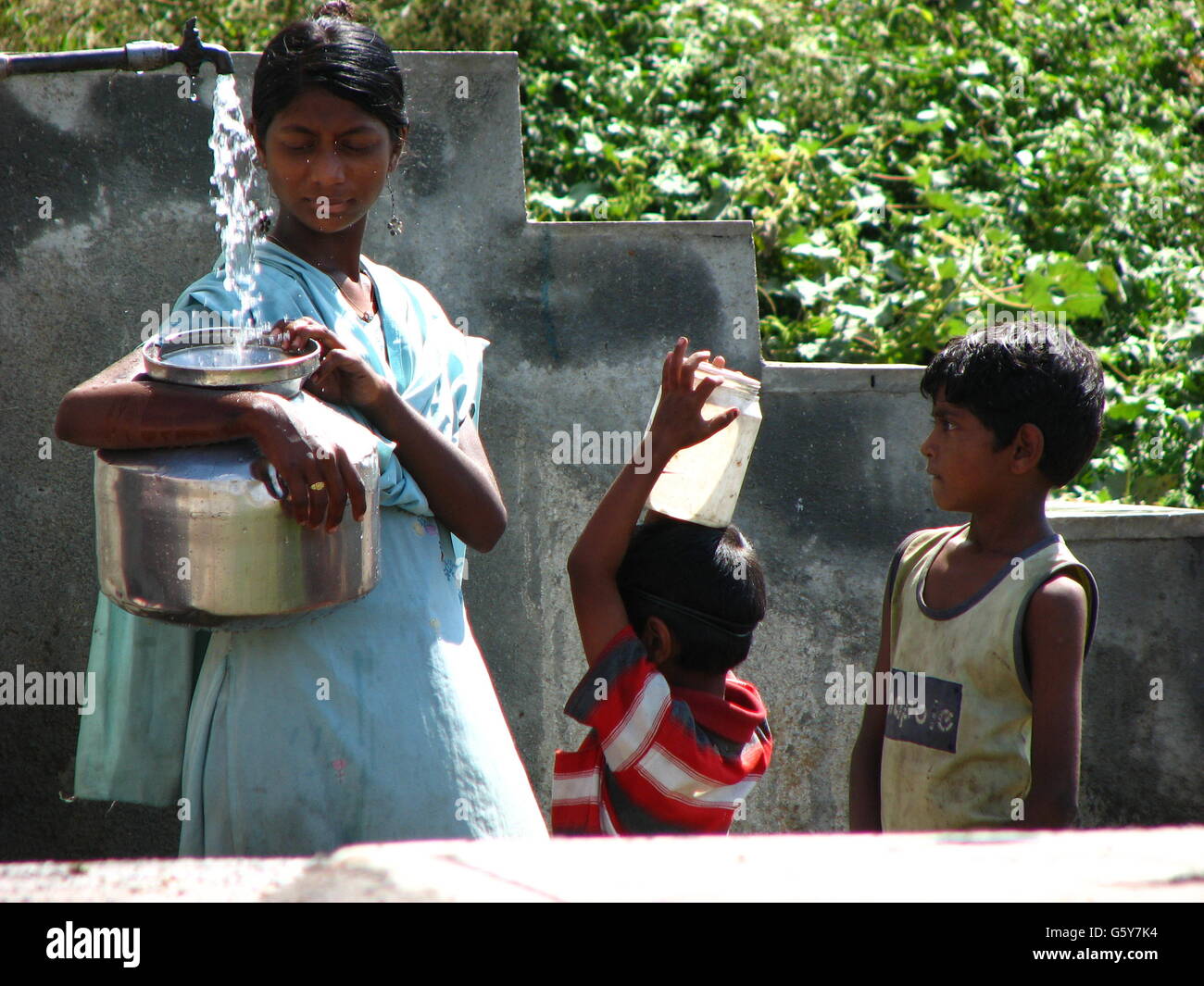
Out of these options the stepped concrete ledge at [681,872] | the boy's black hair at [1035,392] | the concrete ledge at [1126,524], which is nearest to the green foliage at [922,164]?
Answer: the concrete ledge at [1126,524]

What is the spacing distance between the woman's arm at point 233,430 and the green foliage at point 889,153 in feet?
8.94

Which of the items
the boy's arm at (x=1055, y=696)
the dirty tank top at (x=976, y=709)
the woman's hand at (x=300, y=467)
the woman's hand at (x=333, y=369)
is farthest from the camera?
the dirty tank top at (x=976, y=709)

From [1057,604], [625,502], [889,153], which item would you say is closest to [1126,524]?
[1057,604]

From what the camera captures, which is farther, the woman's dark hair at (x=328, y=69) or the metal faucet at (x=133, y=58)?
the metal faucet at (x=133, y=58)

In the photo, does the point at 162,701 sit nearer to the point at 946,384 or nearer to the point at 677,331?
the point at 946,384

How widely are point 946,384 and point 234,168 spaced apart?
1.69 metres

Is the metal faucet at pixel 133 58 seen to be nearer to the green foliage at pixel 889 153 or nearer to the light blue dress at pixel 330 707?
the light blue dress at pixel 330 707

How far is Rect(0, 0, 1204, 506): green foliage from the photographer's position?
4438mm

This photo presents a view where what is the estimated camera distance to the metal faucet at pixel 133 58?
2.72 m

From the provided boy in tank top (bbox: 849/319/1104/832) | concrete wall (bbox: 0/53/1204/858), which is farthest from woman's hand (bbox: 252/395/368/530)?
concrete wall (bbox: 0/53/1204/858)

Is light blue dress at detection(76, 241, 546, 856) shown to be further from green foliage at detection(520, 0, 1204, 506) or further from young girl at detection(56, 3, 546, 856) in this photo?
green foliage at detection(520, 0, 1204, 506)

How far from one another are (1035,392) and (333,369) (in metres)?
1.30

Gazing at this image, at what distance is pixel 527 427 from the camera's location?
11.3 ft

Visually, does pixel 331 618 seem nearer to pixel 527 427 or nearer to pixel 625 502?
pixel 625 502
